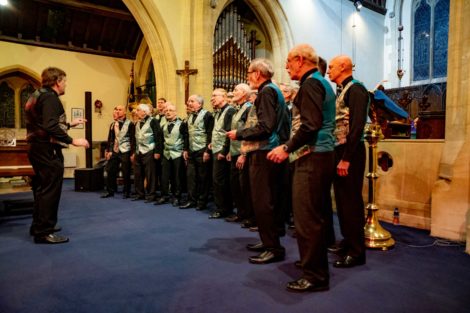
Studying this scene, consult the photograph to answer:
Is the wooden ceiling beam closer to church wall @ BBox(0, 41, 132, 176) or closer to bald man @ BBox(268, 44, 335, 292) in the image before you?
church wall @ BBox(0, 41, 132, 176)

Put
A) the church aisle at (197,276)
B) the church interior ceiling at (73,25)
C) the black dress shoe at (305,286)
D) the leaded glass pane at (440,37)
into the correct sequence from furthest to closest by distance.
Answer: the leaded glass pane at (440,37)
the church interior ceiling at (73,25)
the black dress shoe at (305,286)
the church aisle at (197,276)

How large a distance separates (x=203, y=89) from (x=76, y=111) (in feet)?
14.4

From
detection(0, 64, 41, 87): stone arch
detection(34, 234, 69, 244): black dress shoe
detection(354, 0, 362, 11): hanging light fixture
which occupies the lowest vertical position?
detection(34, 234, 69, 244): black dress shoe

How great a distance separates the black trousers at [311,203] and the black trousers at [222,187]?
2357 mm

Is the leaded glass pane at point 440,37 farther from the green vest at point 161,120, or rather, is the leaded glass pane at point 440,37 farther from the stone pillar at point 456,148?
the green vest at point 161,120

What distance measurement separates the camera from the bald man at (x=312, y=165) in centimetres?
207

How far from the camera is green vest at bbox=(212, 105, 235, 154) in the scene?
4.47 m

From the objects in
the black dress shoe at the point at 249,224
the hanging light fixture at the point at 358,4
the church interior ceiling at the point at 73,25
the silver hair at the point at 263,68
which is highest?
the hanging light fixture at the point at 358,4

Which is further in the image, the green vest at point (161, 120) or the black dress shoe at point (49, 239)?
the green vest at point (161, 120)

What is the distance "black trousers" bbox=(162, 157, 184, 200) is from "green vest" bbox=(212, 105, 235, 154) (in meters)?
0.98

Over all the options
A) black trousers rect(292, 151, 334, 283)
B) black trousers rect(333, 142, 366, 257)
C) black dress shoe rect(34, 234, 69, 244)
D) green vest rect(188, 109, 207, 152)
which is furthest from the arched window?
black dress shoe rect(34, 234, 69, 244)

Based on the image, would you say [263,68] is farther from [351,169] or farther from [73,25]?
[73,25]

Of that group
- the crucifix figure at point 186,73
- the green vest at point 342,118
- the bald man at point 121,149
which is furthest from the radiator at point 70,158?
the green vest at point 342,118

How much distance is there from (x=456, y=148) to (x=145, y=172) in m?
4.29
